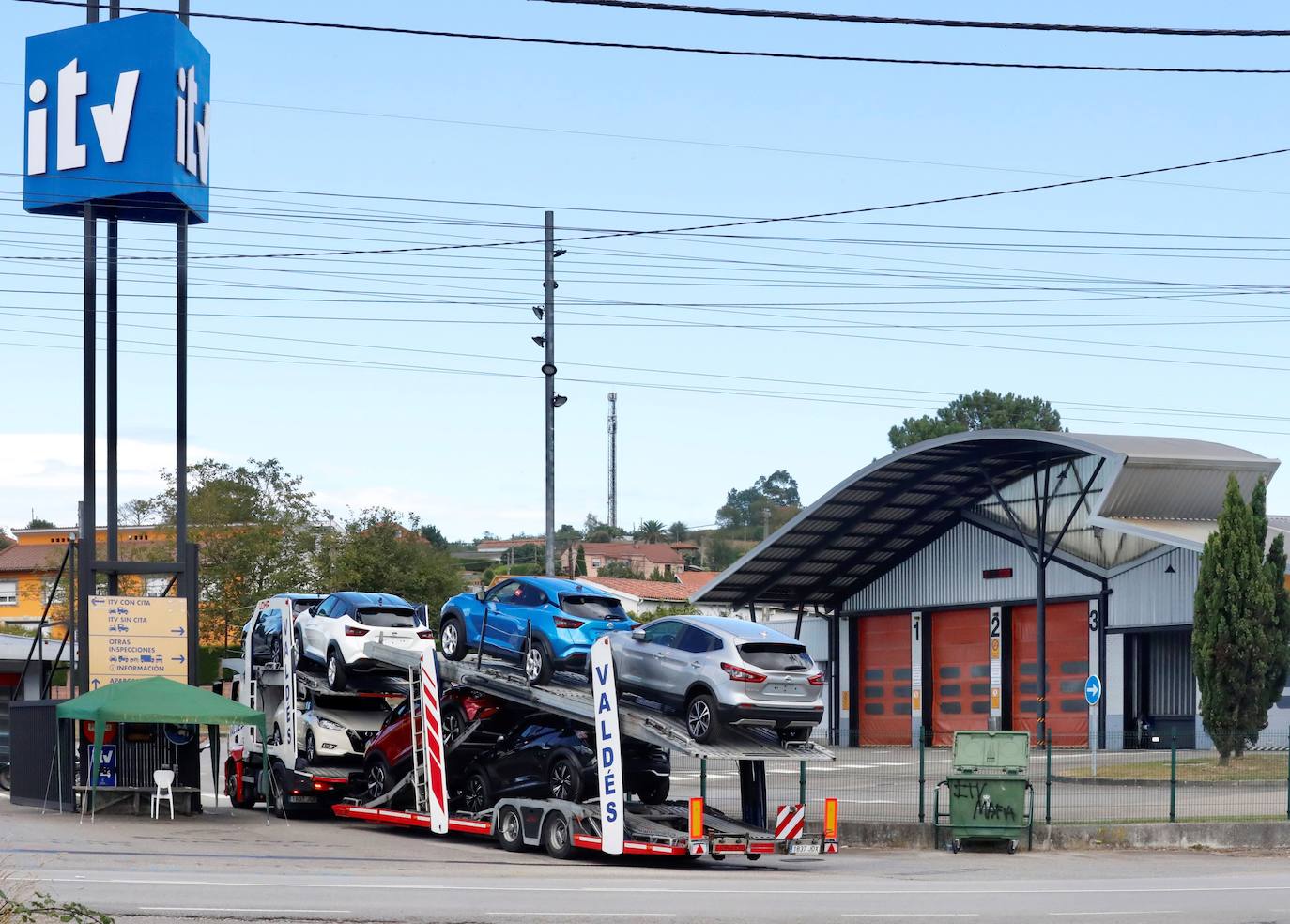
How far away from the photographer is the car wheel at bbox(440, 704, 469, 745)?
22141 mm

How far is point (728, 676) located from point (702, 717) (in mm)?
597

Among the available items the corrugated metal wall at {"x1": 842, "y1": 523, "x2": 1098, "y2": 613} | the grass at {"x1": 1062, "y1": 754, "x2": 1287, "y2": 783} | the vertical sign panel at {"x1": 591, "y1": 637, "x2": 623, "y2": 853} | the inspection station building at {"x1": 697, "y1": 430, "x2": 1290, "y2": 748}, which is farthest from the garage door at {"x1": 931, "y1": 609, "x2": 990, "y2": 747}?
the vertical sign panel at {"x1": 591, "y1": 637, "x2": 623, "y2": 853}

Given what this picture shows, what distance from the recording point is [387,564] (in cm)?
6556

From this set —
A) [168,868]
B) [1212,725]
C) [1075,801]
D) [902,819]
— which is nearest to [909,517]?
[1212,725]

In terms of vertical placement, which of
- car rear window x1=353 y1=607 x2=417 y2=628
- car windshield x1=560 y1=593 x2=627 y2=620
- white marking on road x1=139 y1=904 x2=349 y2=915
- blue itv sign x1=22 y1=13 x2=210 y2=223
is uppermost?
blue itv sign x1=22 y1=13 x2=210 y2=223

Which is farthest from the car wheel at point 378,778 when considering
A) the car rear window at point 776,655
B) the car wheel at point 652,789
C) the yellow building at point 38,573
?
the yellow building at point 38,573

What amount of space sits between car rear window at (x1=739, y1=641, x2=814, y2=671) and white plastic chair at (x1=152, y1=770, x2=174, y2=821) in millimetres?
9823

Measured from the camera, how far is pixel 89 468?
26828 mm

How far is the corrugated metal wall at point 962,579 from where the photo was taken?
Answer: 45.5m

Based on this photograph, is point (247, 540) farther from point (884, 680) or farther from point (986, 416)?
point (986, 416)

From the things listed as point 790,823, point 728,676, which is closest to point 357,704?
point 728,676

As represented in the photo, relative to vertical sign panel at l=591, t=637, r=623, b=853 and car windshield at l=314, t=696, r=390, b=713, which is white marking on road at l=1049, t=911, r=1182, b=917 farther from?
car windshield at l=314, t=696, r=390, b=713

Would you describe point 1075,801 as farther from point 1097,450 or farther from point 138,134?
point 138,134

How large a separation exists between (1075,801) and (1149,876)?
28.2ft
